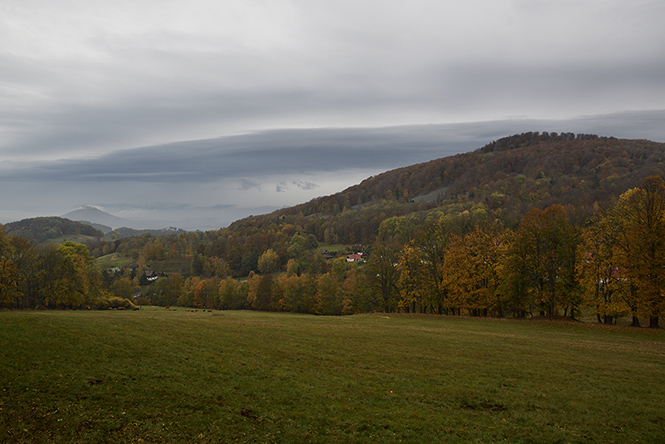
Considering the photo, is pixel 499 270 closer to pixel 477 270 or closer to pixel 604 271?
pixel 477 270

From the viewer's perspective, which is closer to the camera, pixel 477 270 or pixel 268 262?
pixel 477 270

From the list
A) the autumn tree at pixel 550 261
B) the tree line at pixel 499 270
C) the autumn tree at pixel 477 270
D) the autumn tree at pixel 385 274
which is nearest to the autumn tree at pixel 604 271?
the tree line at pixel 499 270

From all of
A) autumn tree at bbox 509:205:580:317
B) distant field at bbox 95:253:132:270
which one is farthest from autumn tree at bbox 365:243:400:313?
distant field at bbox 95:253:132:270

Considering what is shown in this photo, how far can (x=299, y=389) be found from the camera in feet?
49.6

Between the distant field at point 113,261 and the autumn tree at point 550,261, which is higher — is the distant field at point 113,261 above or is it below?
below

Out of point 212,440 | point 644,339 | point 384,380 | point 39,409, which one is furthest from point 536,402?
point 644,339

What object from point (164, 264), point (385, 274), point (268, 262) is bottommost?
point (164, 264)

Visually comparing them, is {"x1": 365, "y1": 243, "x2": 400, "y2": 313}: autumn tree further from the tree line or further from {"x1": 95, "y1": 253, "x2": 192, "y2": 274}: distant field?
{"x1": 95, "y1": 253, "x2": 192, "y2": 274}: distant field

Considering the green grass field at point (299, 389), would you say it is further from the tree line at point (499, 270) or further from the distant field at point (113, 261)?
the distant field at point (113, 261)

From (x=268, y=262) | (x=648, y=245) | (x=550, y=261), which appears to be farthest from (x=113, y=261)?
(x=648, y=245)

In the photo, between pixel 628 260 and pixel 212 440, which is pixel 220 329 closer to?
pixel 212 440

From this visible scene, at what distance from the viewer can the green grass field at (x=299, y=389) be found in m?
11.4

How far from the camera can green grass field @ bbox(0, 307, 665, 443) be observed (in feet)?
37.3

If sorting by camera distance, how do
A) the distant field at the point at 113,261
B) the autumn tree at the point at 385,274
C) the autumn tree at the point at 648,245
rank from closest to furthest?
the autumn tree at the point at 648,245, the autumn tree at the point at 385,274, the distant field at the point at 113,261
